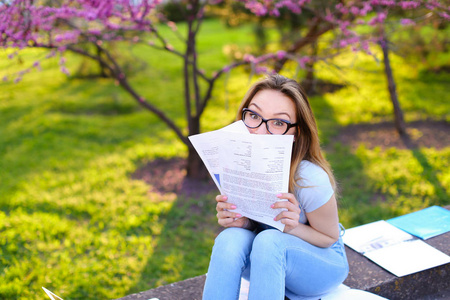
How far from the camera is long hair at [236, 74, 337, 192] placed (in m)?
1.67

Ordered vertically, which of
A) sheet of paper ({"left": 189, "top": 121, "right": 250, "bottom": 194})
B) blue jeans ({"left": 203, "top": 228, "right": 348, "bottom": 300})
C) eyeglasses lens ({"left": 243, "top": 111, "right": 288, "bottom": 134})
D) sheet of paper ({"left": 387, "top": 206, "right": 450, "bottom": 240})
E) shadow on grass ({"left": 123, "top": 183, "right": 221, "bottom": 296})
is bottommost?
shadow on grass ({"left": 123, "top": 183, "right": 221, "bottom": 296})

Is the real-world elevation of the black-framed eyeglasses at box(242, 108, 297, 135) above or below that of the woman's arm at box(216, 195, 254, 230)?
above

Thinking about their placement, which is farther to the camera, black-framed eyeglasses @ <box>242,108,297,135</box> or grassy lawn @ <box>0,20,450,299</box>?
grassy lawn @ <box>0,20,450,299</box>

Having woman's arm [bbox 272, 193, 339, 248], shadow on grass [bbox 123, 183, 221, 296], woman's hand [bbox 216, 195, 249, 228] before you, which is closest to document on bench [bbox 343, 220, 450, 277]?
woman's arm [bbox 272, 193, 339, 248]

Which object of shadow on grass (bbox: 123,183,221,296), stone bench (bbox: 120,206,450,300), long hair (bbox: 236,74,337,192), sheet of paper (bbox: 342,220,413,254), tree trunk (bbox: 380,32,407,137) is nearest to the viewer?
long hair (bbox: 236,74,337,192)

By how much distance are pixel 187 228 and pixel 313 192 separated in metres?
1.76

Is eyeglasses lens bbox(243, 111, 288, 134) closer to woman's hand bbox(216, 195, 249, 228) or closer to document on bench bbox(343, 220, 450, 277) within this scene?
woman's hand bbox(216, 195, 249, 228)

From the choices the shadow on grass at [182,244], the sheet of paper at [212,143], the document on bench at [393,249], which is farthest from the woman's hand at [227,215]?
the shadow on grass at [182,244]

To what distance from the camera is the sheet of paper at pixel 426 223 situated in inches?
90.4

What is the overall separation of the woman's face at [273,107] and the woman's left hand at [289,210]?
0.31 meters

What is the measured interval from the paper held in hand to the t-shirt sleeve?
14 centimetres

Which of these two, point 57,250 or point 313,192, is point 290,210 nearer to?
point 313,192

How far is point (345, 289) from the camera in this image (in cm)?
185

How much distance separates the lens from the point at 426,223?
2406 millimetres
